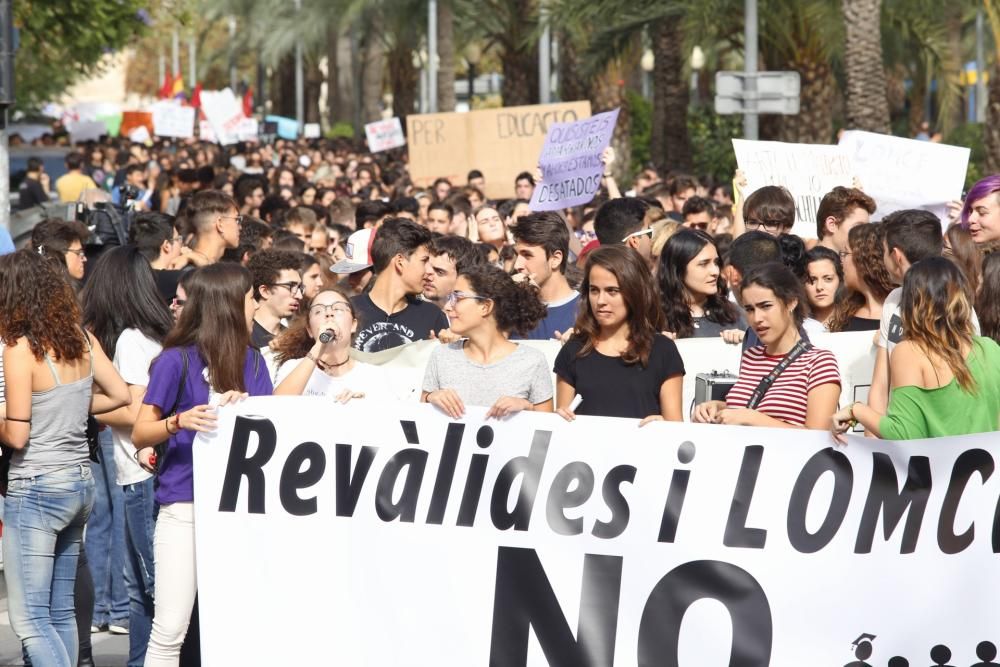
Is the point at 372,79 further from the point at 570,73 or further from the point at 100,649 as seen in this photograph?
the point at 100,649

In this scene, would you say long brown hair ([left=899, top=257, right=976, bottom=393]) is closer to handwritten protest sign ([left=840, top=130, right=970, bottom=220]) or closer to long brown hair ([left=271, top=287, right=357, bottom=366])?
long brown hair ([left=271, top=287, right=357, bottom=366])

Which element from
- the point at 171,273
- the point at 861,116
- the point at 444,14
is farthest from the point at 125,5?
the point at 171,273

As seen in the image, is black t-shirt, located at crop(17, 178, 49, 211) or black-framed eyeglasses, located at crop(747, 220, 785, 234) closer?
black-framed eyeglasses, located at crop(747, 220, 785, 234)

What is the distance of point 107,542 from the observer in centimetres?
679

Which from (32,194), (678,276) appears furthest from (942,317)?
(32,194)

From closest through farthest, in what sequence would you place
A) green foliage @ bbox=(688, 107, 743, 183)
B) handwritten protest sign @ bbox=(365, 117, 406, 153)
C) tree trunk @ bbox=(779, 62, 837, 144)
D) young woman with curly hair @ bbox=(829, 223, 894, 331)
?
young woman with curly hair @ bbox=(829, 223, 894, 331) < tree trunk @ bbox=(779, 62, 837, 144) < handwritten protest sign @ bbox=(365, 117, 406, 153) < green foliage @ bbox=(688, 107, 743, 183)

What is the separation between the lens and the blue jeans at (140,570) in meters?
5.93

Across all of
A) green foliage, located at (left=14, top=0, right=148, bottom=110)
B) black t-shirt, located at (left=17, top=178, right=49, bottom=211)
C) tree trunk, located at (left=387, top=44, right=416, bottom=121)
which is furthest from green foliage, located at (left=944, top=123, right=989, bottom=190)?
tree trunk, located at (left=387, top=44, right=416, bottom=121)

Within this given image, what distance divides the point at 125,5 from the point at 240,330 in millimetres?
22939

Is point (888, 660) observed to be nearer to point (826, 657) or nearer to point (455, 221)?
point (826, 657)

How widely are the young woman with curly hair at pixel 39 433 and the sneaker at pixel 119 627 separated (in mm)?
1387

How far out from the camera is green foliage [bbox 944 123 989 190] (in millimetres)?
23000

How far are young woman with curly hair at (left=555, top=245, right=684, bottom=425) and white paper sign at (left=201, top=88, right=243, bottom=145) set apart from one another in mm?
25687

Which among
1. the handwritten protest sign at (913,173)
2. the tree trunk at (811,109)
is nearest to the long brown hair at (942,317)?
the handwritten protest sign at (913,173)
